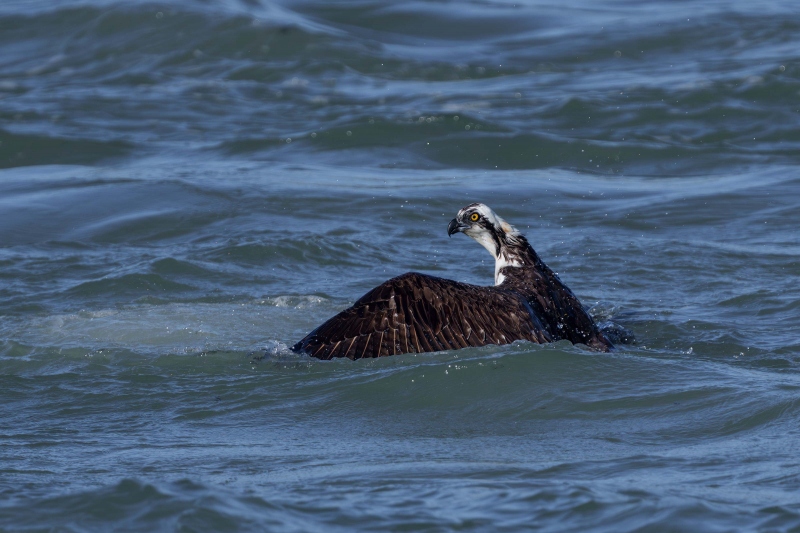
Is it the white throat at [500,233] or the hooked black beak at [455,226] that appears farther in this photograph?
the hooked black beak at [455,226]

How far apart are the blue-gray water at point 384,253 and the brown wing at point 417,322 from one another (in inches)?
4.3

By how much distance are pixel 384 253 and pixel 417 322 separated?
3986mm

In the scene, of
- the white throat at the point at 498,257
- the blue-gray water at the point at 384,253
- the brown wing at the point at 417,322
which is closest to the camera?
the blue-gray water at the point at 384,253

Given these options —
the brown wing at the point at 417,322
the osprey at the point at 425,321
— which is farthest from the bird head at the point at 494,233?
the brown wing at the point at 417,322

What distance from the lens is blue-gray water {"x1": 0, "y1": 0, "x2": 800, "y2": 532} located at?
4.79 meters

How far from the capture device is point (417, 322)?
6570mm

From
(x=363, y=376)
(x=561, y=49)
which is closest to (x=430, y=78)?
(x=561, y=49)

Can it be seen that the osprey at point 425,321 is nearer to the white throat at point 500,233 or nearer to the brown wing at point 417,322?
the brown wing at point 417,322

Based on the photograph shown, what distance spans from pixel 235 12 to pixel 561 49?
5366 millimetres

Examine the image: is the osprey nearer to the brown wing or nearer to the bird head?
the brown wing

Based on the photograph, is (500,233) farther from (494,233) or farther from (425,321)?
(425,321)

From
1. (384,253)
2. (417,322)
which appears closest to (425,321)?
(417,322)

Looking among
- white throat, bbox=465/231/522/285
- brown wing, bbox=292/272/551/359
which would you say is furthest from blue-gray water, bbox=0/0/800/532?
white throat, bbox=465/231/522/285

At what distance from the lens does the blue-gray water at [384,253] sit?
4.79 metres
